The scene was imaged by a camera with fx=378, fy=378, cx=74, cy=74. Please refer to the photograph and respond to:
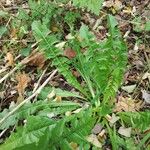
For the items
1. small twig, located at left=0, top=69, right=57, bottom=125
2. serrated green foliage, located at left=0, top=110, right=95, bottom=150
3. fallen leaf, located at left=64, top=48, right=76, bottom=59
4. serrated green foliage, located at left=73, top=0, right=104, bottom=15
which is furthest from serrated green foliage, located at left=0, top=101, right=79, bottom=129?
serrated green foliage, located at left=73, top=0, right=104, bottom=15

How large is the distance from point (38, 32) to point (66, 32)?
529 mm

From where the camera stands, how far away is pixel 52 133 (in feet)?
7.16

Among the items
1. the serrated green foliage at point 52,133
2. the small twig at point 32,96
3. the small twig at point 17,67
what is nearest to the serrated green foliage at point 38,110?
the small twig at point 32,96

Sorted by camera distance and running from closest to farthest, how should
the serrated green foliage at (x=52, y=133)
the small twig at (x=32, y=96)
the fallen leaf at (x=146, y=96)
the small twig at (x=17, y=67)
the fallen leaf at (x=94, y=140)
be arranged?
1. the serrated green foliage at (x=52, y=133)
2. the fallen leaf at (x=94, y=140)
3. the small twig at (x=32, y=96)
4. the fallen leaf at (x=146, y=96)
5. the small twig at (x=17, y=67)

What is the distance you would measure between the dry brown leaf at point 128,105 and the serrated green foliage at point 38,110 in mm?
298

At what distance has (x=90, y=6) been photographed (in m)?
2.66

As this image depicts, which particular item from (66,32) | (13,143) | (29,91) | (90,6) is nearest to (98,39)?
(66,32)

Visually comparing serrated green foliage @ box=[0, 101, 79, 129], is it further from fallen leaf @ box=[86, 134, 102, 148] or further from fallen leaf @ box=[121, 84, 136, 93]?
fallen leaf @ box=[121, 84, 136, 93]

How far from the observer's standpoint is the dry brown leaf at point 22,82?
9.18 feet

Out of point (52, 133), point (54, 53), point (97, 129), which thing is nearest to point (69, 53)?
point (54, 53)

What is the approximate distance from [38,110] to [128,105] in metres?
0.64

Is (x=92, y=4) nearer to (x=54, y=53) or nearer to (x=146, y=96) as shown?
(x=54, y=53)

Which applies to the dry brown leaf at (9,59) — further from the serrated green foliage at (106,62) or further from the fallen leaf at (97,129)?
the fallen leaf at (97,129)

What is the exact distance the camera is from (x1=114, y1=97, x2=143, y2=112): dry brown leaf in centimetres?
267
